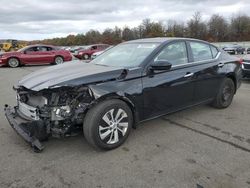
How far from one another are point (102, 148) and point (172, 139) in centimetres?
113

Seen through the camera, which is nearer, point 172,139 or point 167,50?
point 172,139

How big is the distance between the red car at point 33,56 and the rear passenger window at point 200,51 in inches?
528

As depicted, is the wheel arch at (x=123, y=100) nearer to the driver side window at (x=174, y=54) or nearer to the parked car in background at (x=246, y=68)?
the driver side window at (x=174, y=54)

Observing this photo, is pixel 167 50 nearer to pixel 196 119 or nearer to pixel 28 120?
pixel 196 119

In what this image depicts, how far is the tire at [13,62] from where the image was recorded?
15.9m

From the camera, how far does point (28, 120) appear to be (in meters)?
3.58

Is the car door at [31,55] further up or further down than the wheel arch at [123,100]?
further up

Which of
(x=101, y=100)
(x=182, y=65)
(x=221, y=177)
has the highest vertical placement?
(x=182, y=65)

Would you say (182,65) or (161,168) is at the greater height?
(182,65)

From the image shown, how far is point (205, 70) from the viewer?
480cm

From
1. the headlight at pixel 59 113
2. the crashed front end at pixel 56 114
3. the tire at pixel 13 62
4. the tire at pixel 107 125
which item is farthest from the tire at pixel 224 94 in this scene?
the tire at pixel 13 62

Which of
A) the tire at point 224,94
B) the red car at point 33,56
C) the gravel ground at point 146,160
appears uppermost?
the red car at point 33,56

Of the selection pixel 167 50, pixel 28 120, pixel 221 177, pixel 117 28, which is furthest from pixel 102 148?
pixel 117 28

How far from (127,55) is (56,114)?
5.62 ft
